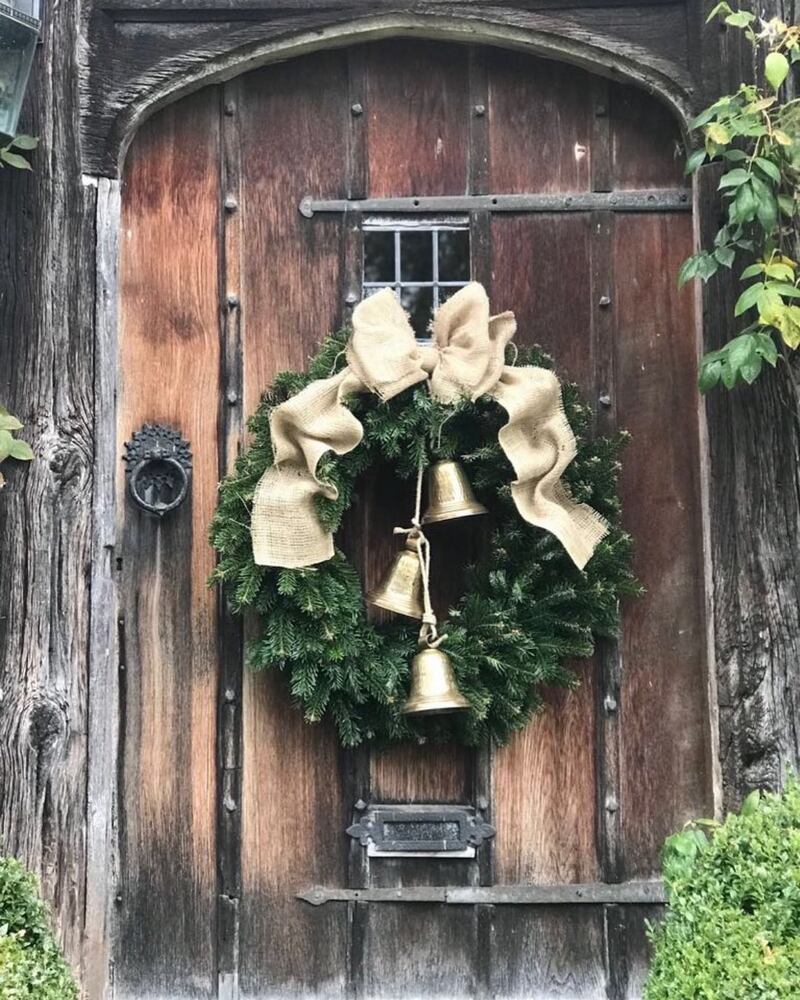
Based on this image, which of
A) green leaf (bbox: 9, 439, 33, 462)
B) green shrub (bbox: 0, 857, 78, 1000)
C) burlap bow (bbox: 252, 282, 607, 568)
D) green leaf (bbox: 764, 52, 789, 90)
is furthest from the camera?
green leaf (bbox: 9, 439, 33, 462)

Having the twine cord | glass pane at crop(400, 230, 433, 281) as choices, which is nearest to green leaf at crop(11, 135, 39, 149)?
glass pane at crop(400, 230, 433, 281)

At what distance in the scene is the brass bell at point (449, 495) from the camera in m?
2.33

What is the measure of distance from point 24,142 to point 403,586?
1342mm

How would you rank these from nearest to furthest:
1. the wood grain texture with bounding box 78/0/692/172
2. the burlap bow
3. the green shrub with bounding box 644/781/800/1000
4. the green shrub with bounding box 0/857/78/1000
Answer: the green shrub with bounding box 644/781/800/1000 → the green shrub with bounding box 0/857/78/1000 → the burlap bow → the wood grain texture with bounding box 78/0/692/172

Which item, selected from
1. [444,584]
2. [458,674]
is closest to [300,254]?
[444,584]

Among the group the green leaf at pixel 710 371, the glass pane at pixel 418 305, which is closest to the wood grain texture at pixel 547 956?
the green leaf at pixel 710 371

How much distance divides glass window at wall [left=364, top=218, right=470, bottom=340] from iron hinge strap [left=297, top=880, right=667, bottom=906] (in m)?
1.36

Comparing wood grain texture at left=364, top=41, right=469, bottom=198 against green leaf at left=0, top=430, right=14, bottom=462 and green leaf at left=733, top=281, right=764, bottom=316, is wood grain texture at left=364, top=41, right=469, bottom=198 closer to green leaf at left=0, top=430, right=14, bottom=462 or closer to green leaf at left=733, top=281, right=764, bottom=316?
green leaf at left=733, top=281, right=764, bottom=316

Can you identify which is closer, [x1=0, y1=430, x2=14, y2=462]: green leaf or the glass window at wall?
[x1=0, y1=430, x2=14, y2=462]: green leaf

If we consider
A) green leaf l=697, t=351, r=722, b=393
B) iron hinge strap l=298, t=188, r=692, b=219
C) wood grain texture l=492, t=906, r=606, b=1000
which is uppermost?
iron hinge strap l=298, t=188, r=692, b=219

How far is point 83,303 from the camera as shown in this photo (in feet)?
8.23

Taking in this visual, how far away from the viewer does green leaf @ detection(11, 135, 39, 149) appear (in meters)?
2.44

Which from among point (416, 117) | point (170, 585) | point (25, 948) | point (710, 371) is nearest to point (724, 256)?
point (710, 371)

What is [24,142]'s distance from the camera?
244 centimetres
